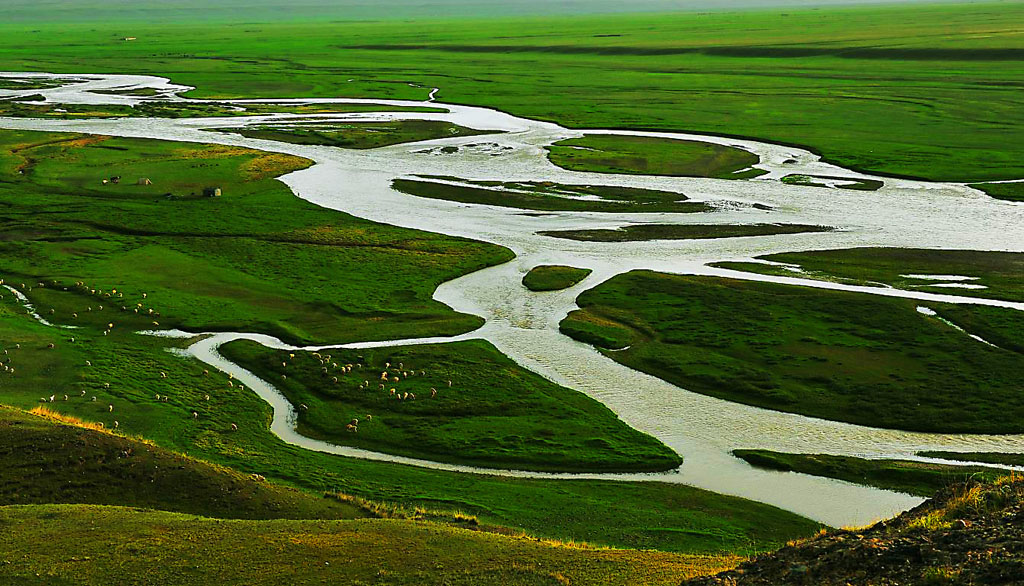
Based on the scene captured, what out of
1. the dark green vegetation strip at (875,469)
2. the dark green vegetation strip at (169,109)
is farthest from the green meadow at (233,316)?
the dark green vegetation strip at (169,109)

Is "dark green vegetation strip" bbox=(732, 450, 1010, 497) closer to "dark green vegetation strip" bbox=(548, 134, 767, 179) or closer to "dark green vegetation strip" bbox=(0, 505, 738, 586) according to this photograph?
"dark green vegetation strip" bbox=(0, 505, 738, 586)

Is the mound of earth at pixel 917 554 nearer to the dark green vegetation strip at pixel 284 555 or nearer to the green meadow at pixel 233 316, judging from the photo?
the dark green vegetation strip at pixel 284 555

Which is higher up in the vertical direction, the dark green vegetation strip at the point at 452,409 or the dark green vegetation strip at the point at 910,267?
the dark green vegetation strip at the point at 910,267

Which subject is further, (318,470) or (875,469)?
→ (875,469)

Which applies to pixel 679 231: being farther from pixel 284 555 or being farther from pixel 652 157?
pixel 284 555

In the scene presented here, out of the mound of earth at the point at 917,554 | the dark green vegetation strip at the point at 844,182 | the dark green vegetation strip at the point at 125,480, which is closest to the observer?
the mound of earth at the point at 917,554

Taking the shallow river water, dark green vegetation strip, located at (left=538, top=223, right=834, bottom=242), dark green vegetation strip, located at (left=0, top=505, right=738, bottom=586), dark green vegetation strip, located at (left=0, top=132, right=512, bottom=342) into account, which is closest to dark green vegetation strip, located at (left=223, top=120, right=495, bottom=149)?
the shallow river water

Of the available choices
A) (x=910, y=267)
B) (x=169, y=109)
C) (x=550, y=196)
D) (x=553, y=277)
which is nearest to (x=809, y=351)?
(x=553, y=277)
